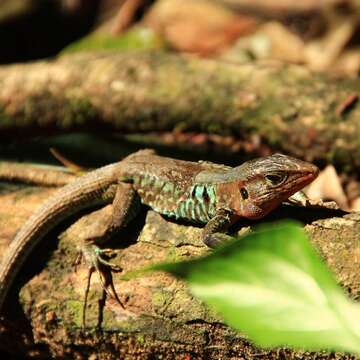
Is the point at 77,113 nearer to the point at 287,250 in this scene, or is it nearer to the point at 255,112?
the point at 255,112

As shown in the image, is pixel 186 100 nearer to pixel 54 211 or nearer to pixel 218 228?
pixel 54 211

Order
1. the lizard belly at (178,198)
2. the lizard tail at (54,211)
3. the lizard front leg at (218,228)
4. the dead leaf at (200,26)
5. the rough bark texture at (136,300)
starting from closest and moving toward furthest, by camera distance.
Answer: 1. the rough bark texture at (136,300)
2. the lizard front leg at (218,228)
3. the lizard belly at (178,198)
4. the lizard tail at (54,211)
5. the dead leaf at (200,26)

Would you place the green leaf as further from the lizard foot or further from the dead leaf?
the dead leaf

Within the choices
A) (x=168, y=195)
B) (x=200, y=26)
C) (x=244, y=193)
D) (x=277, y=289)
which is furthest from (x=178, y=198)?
(x=200, y=26)

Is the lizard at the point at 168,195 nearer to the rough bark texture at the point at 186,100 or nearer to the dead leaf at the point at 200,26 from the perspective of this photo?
the rough bark texture at the point at 186,100

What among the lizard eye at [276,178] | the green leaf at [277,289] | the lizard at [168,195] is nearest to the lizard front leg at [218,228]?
the lizard at [168,195]

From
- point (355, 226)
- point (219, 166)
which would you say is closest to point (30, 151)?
point (219, 166)

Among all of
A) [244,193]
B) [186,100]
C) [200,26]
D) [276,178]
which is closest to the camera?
[276,178]
